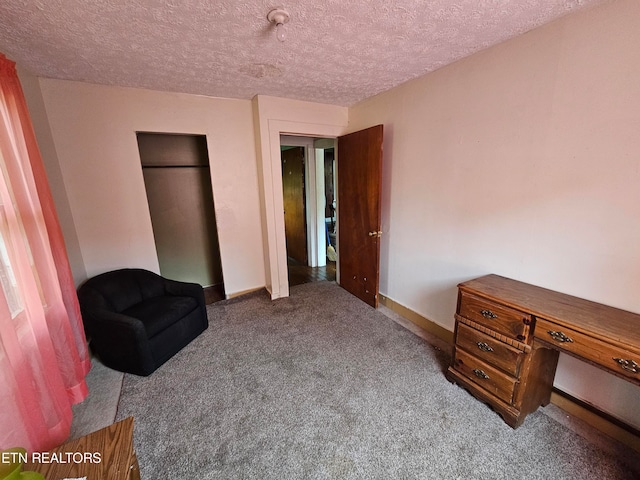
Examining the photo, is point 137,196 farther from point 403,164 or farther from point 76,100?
point 403,164

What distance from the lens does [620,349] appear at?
3.82 feet

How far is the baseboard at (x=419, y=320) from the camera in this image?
2.42 meters

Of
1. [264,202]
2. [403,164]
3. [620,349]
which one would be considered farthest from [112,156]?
[620,349]

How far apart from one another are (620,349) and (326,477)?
1.52m

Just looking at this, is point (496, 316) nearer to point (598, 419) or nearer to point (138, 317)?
point (598, 419)

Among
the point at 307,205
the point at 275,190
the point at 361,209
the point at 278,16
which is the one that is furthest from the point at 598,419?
the point at 307,205

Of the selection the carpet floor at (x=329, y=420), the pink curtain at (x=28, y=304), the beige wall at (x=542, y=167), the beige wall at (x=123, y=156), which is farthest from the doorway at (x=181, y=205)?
the beige wall at (x=542, y=167)

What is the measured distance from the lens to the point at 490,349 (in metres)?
1.66

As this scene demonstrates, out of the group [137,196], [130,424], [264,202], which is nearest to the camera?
[130,424]

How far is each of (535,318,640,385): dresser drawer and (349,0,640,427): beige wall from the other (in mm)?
450

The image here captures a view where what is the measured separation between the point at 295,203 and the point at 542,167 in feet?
11.8

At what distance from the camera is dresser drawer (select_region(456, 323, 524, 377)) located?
1541mm

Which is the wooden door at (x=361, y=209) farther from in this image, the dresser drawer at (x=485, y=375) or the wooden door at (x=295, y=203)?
the dresser drawer at (x=485, y=375)

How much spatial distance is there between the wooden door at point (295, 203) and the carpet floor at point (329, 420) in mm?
2396
